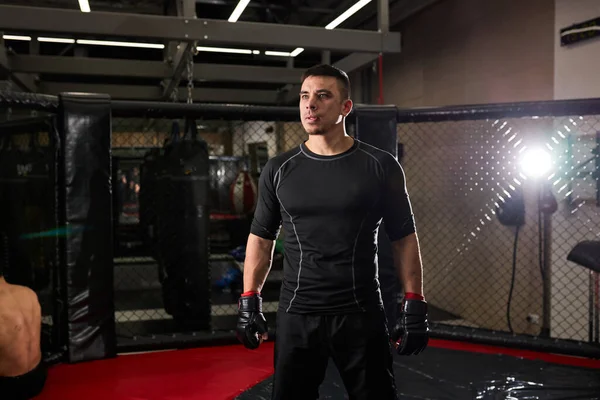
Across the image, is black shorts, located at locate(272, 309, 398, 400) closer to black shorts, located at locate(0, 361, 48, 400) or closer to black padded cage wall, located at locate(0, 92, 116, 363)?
black shorts, located at locate(0, 361, 48, 400)

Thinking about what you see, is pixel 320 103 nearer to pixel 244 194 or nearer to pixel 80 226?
pixel 80 226

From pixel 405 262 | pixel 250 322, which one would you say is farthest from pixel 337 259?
pixel 250 322

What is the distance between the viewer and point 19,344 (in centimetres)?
241

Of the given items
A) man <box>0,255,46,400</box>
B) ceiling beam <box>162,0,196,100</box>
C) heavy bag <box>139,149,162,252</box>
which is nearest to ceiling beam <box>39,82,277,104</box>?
ceiling beam <box>162,0,196,100</box>

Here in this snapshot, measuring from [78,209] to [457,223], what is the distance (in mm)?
3871

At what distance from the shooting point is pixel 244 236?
8.68 metres

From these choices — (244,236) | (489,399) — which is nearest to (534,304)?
(489,399)

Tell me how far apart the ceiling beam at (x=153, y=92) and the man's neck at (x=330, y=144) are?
→ 5614mm

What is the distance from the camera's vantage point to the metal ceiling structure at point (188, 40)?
3.90 metres

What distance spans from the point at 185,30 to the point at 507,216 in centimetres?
308

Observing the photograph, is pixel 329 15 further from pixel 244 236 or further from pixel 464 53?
pixel 244 236

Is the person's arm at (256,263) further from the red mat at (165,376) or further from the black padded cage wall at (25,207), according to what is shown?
the black padded cage wall at (25,207)

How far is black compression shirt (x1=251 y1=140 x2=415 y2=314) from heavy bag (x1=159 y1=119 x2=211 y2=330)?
2.19 metres

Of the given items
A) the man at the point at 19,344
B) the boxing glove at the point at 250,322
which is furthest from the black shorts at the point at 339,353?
the man at the point at 19,344
